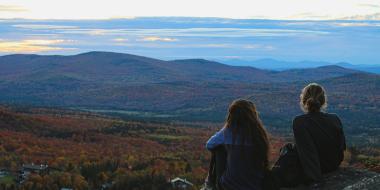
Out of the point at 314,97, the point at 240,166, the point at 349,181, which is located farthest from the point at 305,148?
the point at 240,166

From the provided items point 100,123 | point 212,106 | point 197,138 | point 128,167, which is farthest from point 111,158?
point 212,106

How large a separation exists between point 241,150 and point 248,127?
0.47 m

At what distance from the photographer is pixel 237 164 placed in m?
10.4

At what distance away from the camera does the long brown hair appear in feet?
32.9

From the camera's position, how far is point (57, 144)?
77.8m

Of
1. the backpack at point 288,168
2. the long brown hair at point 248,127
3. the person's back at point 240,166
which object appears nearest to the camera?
the long brown hair at point 248,127

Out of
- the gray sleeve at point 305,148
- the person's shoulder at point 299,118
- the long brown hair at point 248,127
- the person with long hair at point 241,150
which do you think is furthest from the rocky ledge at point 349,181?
the long brown hair at point 248,127

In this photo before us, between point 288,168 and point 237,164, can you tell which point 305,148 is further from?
point 237,164

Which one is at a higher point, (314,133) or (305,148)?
(314,133)

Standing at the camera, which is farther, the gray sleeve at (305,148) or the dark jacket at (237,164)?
the gray sleeve at (305,148)

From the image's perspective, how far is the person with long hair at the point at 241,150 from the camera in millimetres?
10164

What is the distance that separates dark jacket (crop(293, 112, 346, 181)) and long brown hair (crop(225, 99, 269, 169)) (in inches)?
57.4

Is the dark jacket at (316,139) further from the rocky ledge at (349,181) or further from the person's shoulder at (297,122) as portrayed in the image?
the rocky ledge at (349,181)

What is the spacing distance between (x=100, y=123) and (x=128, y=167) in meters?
49.2
